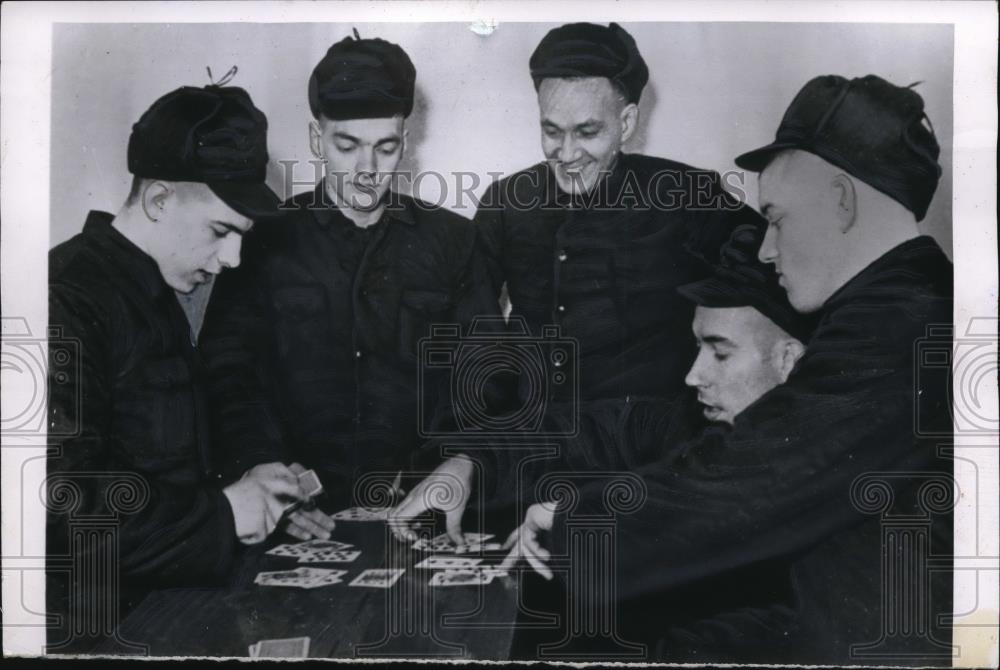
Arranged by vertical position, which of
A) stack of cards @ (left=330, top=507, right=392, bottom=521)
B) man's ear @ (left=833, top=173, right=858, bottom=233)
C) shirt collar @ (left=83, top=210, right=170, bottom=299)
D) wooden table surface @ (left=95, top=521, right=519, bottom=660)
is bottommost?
wooden table surface @ (left=95, top=521, right=519, bottom=660)

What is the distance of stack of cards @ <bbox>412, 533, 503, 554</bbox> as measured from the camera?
2.84m

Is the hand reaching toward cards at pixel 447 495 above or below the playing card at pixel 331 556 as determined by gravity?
above

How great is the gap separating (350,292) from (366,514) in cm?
66

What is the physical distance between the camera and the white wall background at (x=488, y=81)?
281 centimetres

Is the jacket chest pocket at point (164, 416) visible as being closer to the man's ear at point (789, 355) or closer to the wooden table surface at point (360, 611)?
the wooden table surface at point (360, 611)

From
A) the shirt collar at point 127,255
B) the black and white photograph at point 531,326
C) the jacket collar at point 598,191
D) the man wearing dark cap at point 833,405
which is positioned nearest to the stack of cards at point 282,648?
the black and white photograph at point 531,326

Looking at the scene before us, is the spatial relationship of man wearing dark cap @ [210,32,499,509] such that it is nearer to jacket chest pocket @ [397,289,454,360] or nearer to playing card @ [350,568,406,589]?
jacket chest pocket @ [397,289,454,360]

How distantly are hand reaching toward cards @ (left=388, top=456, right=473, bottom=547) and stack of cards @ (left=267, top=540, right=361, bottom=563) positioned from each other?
7.7 inches

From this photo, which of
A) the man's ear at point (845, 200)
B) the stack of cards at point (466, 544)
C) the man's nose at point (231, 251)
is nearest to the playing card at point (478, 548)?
the stack of cards at point (466, 544)

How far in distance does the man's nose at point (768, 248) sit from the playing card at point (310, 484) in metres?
1.47

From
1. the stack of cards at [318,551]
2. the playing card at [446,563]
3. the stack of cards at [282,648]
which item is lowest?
the stack of cards at [282,648]

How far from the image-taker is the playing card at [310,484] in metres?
2.86

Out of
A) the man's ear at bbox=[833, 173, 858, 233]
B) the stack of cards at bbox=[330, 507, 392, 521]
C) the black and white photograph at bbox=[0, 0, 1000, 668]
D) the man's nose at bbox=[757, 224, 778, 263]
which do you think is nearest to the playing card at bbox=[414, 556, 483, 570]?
the black and white photograph at bbox=[0, 0, 1000, 668]

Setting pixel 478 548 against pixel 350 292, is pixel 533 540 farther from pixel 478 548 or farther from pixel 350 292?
pixel 350 292
